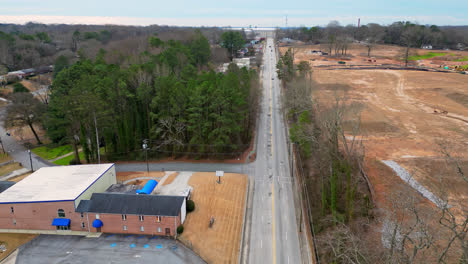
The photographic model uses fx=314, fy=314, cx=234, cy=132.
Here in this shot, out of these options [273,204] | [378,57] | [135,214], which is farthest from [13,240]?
[378,57]

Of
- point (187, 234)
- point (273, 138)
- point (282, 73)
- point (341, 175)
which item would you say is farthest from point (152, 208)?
point (282, 73)

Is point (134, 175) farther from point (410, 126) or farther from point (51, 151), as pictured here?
point (410, 126)

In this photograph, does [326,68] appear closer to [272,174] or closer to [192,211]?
[272,174]

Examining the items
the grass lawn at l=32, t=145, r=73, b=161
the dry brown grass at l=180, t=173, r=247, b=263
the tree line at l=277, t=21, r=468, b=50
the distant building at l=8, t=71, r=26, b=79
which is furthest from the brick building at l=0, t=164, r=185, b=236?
the tree line at l=277, t=21, r=468, b=50

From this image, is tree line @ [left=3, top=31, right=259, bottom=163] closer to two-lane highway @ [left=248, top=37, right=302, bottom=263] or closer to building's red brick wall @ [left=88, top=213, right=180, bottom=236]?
two-lane highway @ [left=248, top=37, right=302, bottom=263]

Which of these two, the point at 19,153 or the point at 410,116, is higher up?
the point at 410,116

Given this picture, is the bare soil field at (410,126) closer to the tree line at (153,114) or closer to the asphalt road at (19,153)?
the tree line at (153,114)
